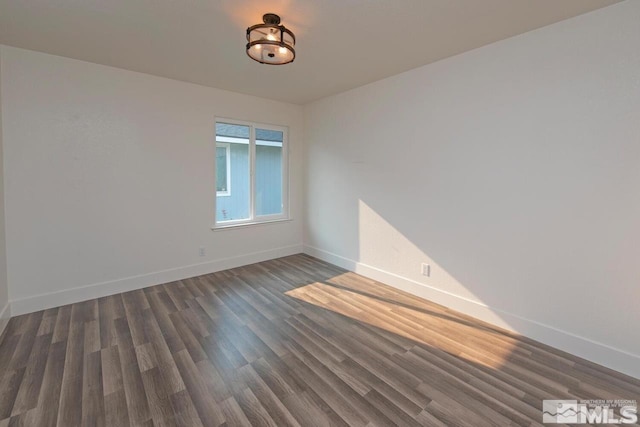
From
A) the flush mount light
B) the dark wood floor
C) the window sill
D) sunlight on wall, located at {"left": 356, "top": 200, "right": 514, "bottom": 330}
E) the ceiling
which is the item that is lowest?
the dark wood floor

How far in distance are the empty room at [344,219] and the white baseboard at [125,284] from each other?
0.02m

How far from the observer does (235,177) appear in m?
4.45

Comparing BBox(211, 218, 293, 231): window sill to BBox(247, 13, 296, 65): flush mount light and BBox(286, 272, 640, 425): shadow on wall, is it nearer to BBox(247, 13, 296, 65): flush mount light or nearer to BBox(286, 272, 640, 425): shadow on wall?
BBox(286, 272, 640, 425): shadow on wall

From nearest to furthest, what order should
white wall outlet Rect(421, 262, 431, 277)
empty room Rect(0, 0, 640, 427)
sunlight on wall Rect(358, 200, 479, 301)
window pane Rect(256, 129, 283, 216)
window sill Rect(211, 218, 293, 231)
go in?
empty room Rect(0, 0, 640, 427) → sunlight on wall Rect(358, 200, 479, 301) → white wall outlet Rect(421, 262, 431, 277) → window sill Rect(211, 218, 293, 231) → window pane Rect(256, 129, 283, 216)

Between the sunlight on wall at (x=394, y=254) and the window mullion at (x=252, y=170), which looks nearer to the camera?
the sunlight on wall at (x=394, y=254)

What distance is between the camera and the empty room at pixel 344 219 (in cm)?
193

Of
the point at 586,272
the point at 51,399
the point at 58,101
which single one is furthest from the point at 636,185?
the point at 58,101

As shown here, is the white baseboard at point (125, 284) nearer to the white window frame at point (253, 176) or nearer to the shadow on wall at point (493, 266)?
the white window frame at point (253, 176)

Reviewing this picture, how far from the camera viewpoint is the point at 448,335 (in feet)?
8.38

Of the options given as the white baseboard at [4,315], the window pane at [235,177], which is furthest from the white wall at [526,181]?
the white baseboard at [4,315]

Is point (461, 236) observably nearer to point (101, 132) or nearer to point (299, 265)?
point (299, 265)

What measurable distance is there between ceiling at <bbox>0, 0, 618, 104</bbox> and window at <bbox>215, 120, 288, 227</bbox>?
1172mm

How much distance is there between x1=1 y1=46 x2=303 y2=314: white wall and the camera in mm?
2812

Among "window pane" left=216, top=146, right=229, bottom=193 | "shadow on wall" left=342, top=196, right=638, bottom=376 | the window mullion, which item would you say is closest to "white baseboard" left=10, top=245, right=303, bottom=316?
the window mullion
